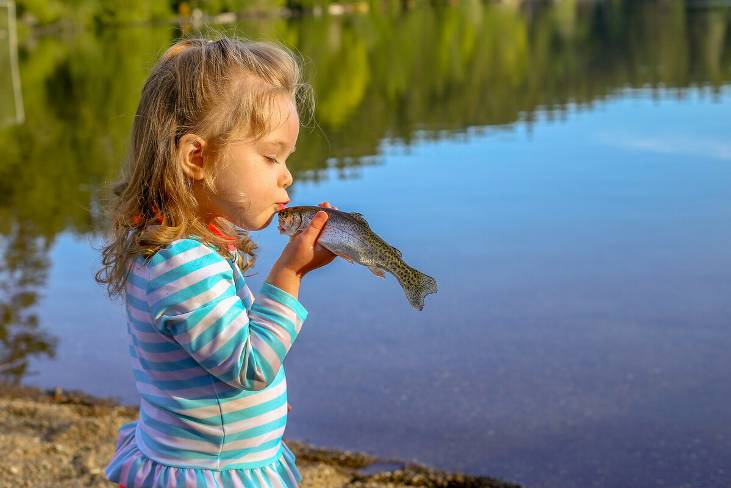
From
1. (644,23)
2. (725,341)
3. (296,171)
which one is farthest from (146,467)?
(644,23)

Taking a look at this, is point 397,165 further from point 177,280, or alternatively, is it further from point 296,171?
point 177,280

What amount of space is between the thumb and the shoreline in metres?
2.36

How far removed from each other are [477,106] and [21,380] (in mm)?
14619

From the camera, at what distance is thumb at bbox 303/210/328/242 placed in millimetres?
2703

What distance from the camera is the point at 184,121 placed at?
275 cm

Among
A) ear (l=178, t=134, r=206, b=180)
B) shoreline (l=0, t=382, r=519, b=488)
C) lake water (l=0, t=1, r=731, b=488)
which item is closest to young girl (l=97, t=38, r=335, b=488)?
ear (l=178, t=134, r=206, b=180)

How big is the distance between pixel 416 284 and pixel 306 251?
0.33 metres

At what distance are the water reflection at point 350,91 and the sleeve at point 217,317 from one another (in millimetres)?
991

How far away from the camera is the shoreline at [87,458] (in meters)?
4.79

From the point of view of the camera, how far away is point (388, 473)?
5117 mm

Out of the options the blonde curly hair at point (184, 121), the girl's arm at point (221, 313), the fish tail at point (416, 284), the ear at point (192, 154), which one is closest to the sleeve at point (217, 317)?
the girl's arm at point (221, 313)

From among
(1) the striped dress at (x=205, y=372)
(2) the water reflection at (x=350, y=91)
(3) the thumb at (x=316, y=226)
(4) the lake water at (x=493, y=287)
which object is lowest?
A: (4) the lake water at (x=493, y=287)

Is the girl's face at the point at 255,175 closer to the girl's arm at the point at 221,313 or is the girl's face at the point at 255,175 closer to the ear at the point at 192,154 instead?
the ear at the point at 192,154

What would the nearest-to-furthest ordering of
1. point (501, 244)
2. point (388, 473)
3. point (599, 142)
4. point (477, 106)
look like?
1. point (388, 473)
2. point (501, 244)
3. point (599, 142)
4. point (477, 106)
